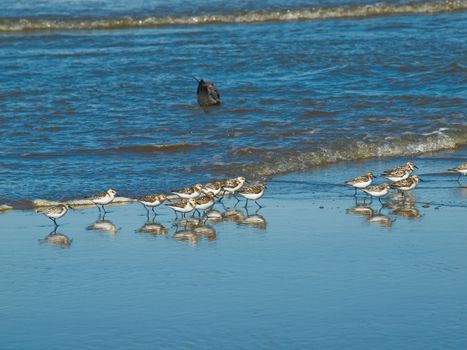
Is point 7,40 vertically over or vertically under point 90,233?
over

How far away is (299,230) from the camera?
11211 mm

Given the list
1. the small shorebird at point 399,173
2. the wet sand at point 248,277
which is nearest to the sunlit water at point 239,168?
the wet sand at point 248,277

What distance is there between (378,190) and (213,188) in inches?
73.9

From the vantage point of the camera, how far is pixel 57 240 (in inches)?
436

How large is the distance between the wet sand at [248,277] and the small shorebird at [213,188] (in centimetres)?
55

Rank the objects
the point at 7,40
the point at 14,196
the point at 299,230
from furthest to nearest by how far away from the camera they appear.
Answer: the point at 7,40, the point at 14,196, the point at 299,230

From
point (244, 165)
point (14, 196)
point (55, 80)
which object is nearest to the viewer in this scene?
point (14, 196)

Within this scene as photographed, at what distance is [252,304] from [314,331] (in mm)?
740

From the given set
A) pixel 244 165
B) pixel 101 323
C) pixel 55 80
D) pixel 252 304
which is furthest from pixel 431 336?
pixel 55 80

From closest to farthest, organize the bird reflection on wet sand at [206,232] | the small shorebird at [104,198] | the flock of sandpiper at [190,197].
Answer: the bird reflection on wet sand at [206,232], the flock of sandpiper at [190,197], the small shorebird at [104,198]

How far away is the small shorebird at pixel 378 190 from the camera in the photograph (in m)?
12.8

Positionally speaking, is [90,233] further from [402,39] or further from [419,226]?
[402,39]

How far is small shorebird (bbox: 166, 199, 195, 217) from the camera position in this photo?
1216 centimetres

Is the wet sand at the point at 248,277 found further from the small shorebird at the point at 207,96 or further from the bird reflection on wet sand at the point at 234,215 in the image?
the small shorebird at the point at 207,96
